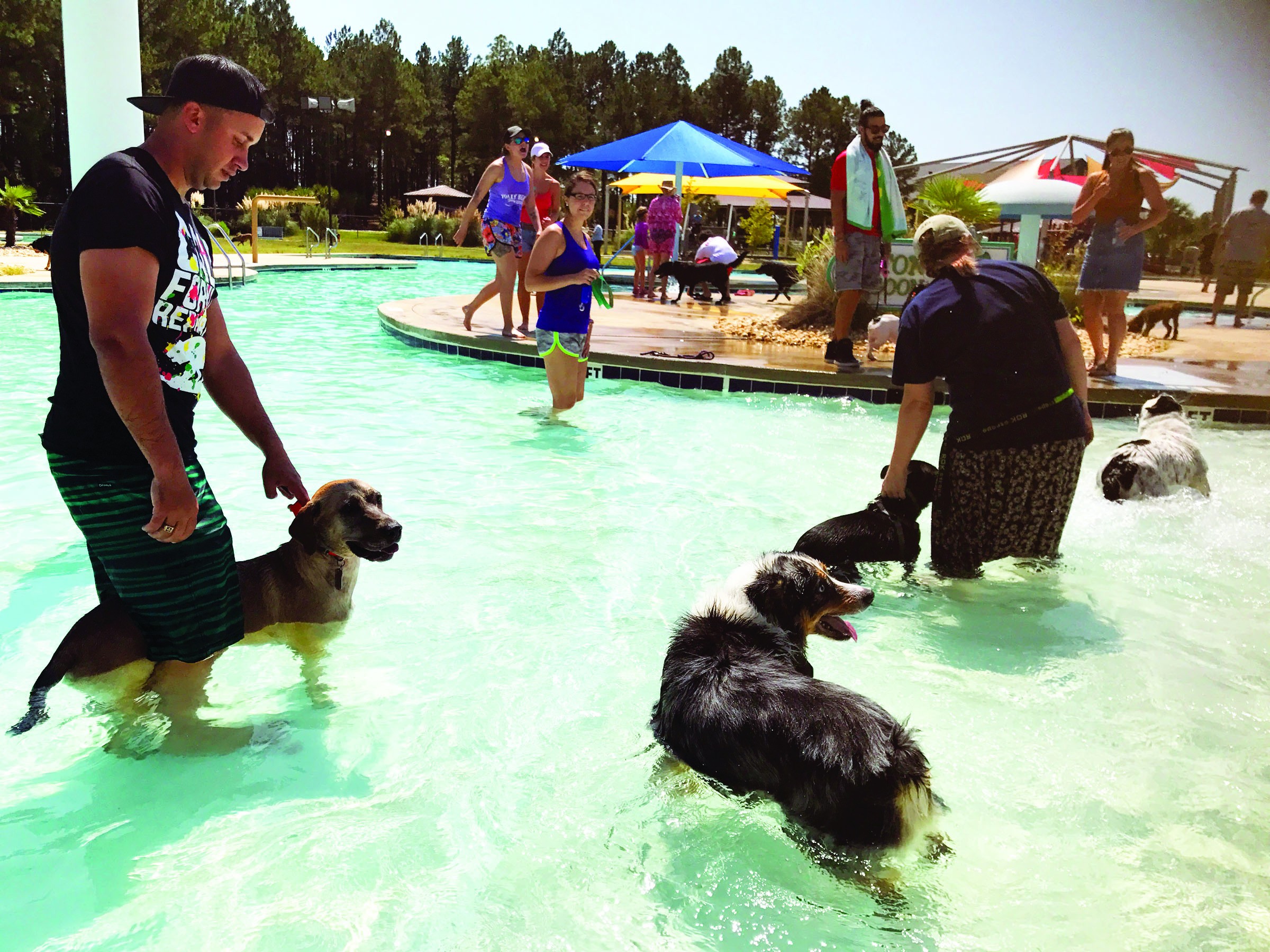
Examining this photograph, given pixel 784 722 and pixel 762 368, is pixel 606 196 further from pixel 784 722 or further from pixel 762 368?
pixel 784 722

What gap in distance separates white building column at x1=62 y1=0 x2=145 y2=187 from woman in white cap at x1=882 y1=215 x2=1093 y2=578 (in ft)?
11.5

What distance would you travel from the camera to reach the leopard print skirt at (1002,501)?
4.64 metres

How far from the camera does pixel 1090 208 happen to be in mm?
9094

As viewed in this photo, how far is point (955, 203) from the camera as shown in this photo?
13.6 m

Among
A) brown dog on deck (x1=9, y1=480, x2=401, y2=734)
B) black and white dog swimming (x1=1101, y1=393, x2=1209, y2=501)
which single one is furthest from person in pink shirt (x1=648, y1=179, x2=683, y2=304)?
brown dog on deck (x1=9, y1=480, x2=401, y2=734)

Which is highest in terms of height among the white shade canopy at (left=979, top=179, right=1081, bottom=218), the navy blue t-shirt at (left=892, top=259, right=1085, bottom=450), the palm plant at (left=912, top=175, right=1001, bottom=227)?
the white shade canopy at (left=979, top=179, right=1081, bottom=218)

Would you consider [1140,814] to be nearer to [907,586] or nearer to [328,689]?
[907,586]

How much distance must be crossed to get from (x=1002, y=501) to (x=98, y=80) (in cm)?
452

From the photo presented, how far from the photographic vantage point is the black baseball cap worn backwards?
256 centimetres

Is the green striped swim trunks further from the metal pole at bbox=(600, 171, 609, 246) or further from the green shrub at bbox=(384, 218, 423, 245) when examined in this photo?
the green shrub at bbox=(384, 218, 423, 245)

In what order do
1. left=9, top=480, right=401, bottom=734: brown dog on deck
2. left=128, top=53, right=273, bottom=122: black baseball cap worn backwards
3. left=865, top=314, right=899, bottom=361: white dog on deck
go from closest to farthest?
left=128, top=53, right=273, bottom=122: black baseball cap worn backwards, left=9, top=480, right=401, bottom=734: brown dog on deck, left=865, top=314, right=899, bottom=361: white dog on deck

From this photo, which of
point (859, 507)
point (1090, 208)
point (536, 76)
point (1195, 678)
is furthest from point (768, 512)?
point (536, 76)

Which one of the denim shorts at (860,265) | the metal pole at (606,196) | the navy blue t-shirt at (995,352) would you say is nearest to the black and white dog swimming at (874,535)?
the navy blue t-shirt at (995,352)

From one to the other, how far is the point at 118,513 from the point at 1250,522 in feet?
21.5
